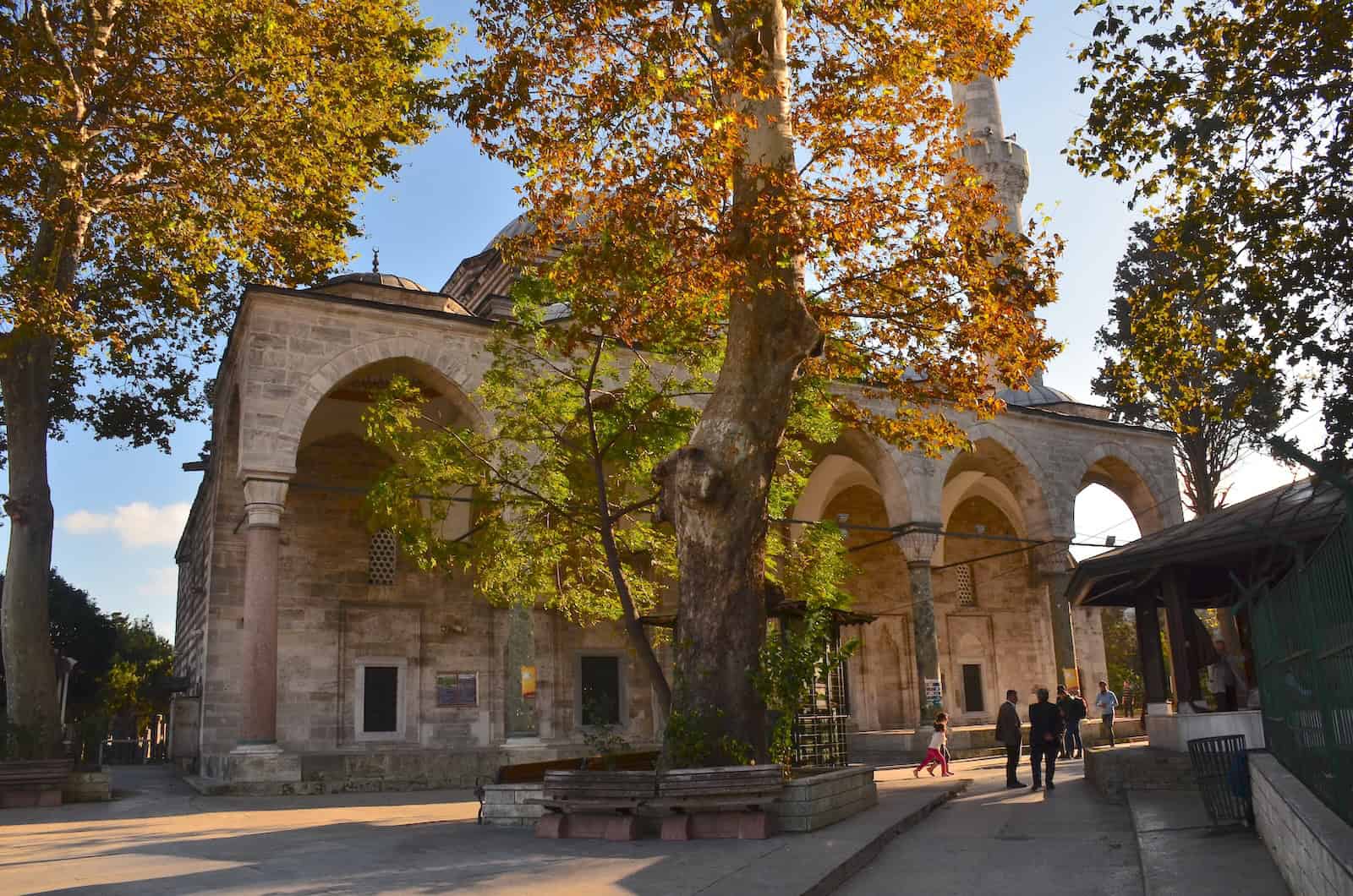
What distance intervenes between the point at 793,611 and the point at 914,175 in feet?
13.5

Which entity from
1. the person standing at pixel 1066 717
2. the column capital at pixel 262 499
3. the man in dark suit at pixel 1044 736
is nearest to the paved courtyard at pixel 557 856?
the man in dark suit at pixel 1044 736

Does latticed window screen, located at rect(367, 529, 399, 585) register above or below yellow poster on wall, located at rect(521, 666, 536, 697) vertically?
above

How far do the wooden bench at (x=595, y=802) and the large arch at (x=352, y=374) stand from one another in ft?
25.6

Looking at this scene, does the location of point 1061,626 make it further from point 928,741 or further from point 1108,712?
point 928,741

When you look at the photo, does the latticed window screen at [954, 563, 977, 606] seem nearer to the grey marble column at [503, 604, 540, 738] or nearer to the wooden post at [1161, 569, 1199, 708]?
the grey marble column at [503, 604, 540, 738]

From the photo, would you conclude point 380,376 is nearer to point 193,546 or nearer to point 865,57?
point 193,546

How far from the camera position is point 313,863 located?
20.1ft

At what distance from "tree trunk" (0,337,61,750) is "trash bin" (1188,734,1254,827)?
1227cm

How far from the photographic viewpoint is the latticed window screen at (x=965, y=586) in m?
24.0

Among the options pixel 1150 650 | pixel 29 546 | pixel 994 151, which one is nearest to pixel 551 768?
pixel 1150 650

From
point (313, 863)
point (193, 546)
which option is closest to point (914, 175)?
point (313, 863)

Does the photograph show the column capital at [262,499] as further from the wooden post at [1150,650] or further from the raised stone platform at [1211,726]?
the raised stone platform at [1211,726]

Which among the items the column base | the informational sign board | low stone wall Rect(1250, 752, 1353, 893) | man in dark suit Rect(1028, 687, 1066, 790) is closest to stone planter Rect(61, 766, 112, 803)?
the column base

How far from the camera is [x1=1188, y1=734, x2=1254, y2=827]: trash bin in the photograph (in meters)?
6.19
